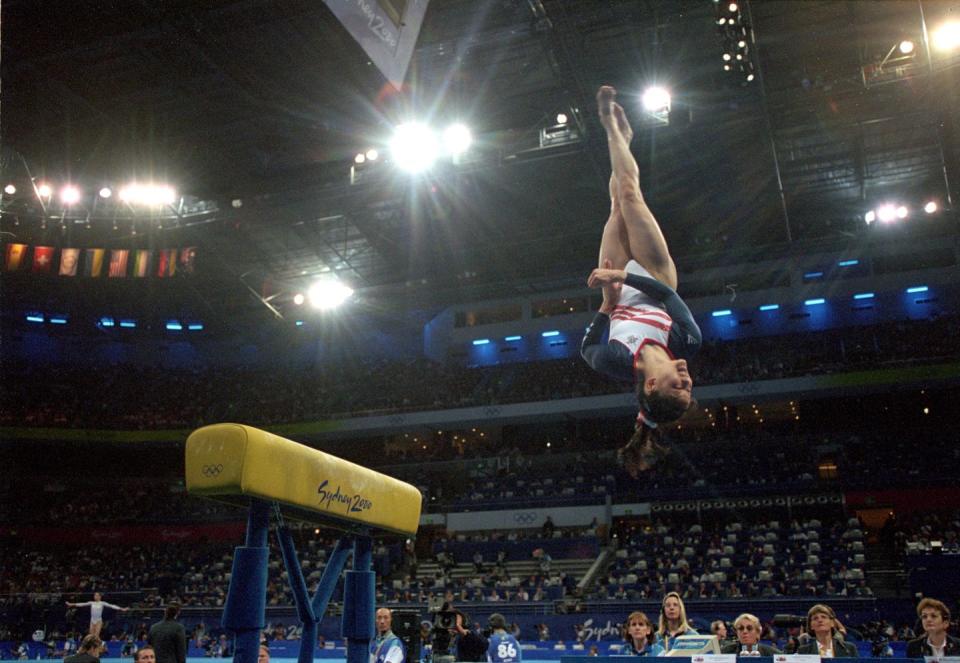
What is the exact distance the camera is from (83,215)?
1909cm

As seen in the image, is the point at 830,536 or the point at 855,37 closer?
the point at 855,37

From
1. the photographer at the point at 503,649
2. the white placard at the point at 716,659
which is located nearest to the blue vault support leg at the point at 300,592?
the white placard at the point at 716,659

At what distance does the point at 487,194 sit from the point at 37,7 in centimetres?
881

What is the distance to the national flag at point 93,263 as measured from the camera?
21234 millimetres

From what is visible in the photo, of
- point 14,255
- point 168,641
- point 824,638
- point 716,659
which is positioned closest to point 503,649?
point 168,641

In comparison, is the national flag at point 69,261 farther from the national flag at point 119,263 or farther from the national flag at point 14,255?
the national flag at point 14,255

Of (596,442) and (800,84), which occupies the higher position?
(800,84)

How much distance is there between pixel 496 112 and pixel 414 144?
170cm

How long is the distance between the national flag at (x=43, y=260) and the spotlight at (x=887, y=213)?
21.2 meters

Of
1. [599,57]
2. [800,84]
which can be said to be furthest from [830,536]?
[599,57]

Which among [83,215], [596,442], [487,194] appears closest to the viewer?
[487,194]

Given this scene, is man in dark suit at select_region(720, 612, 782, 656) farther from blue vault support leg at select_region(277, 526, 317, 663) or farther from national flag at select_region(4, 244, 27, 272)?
national flag at select_region(4, 244, 27, 272)

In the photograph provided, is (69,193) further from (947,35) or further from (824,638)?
(824,638)

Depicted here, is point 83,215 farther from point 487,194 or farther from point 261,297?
point 487,194
